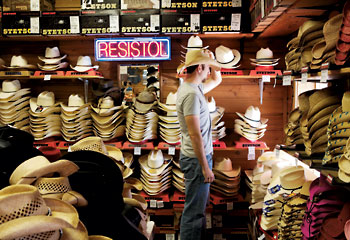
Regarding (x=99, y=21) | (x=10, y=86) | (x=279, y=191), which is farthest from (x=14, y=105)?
(x=279, y=191)

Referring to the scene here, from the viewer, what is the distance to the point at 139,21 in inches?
159

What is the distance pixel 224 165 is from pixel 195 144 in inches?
50.5

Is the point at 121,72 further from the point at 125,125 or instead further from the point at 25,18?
the point at 25,18

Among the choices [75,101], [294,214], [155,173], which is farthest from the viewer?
[75,101]

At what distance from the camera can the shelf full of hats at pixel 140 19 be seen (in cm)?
402

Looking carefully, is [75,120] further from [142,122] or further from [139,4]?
[139,4]

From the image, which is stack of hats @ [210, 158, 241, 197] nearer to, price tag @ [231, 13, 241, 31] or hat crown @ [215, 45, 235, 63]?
hat crown @ [215, 45, 235, 63]

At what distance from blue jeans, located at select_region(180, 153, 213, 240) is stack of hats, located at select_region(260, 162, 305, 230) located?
583mm

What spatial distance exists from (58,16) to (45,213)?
365cm

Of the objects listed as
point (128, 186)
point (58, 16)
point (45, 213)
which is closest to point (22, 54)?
point (58, 16)

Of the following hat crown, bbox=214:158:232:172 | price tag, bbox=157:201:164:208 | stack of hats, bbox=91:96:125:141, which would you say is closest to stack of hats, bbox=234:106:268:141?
hat crown, bbox=214:158:232:172

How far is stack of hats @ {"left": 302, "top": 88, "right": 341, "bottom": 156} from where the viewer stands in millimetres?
2156

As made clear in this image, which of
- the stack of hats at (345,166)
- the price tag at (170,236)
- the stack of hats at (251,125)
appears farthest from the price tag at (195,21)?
the stack of hats at (345,166)

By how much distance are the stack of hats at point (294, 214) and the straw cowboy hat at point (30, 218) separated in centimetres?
191
